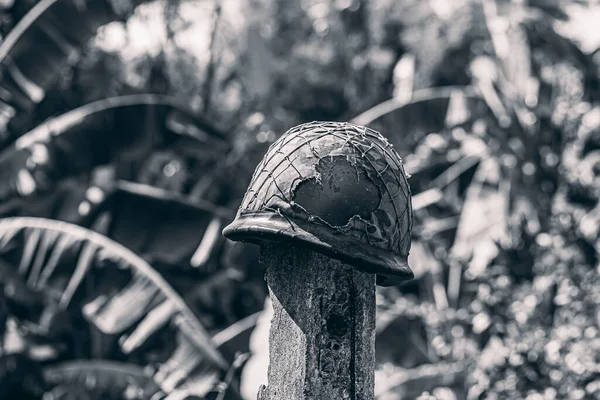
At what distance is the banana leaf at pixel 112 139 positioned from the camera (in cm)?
897

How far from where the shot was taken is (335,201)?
9.56 feet

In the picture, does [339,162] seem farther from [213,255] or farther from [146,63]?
[146,63]

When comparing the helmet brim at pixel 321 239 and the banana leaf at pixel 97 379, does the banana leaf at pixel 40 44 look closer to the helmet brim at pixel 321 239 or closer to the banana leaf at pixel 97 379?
the banana leaf at pixel 97 379

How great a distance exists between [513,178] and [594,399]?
3647 mm

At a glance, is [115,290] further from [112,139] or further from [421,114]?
[421,114]

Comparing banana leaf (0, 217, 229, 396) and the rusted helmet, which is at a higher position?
the rusted helmet

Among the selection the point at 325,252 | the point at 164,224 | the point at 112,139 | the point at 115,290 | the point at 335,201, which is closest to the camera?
the point at 325,252

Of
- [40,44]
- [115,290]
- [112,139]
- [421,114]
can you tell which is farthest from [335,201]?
[421,114]

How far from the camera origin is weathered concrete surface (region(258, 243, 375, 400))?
9.34ft

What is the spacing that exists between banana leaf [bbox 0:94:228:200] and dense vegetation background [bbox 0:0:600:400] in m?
0.03

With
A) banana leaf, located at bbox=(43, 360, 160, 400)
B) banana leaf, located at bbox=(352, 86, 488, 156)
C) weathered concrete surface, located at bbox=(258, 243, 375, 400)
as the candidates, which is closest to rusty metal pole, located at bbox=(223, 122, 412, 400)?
weathered concrete surface, located at bbox=(258, 243, 375, 400)

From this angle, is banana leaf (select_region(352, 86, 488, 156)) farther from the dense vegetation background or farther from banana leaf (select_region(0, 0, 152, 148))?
banana leaf (select_region(0, 0, 152, 148))

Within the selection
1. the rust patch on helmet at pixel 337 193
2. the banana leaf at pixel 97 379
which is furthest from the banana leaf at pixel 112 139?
the rust patch on helmet at pixel 337 193

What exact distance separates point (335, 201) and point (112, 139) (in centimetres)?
721
